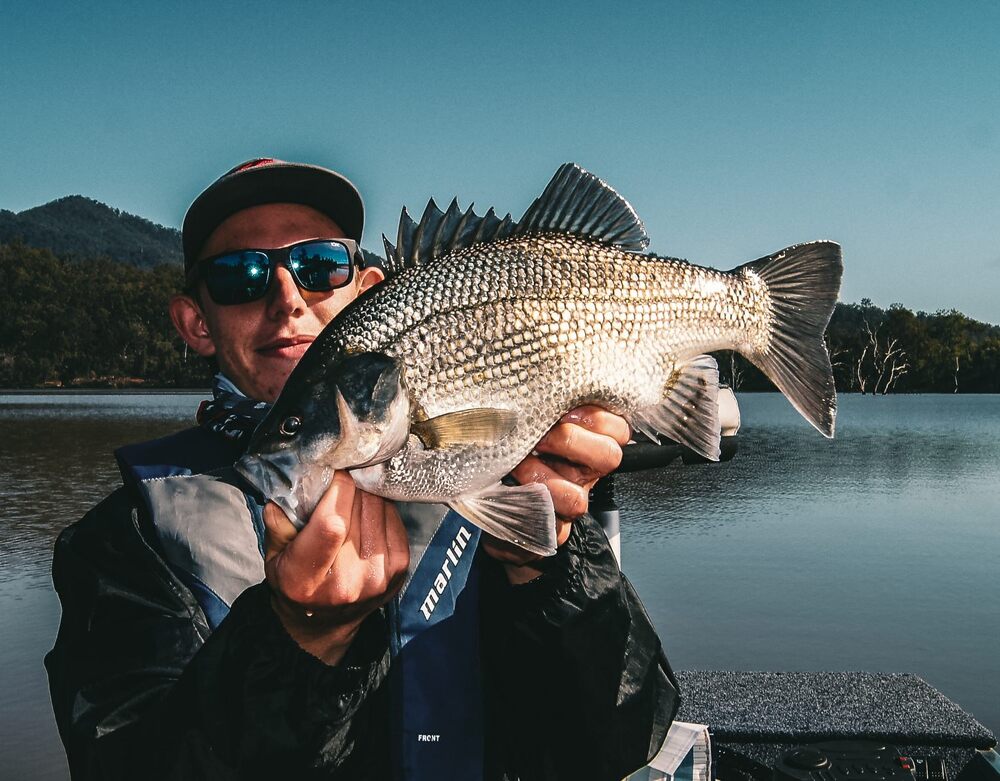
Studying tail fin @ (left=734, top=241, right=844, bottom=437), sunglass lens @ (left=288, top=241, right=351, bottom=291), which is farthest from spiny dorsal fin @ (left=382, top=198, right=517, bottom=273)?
tail fin @ (left=734, top=241, right=844, bottom=437)

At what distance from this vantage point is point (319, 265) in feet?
12.5

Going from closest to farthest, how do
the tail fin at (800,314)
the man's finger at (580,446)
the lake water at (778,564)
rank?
the man's finger at (580,446) → the tail fin at (800,314) → the lake water at (778,564)

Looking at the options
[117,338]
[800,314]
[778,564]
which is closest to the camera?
[800,314]

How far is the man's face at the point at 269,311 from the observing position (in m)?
3.80

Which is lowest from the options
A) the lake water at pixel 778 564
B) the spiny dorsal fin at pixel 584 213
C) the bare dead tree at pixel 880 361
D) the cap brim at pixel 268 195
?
the lake water at pixel 778 564

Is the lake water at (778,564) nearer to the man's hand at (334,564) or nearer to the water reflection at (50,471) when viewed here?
the water reflection at (50,471)

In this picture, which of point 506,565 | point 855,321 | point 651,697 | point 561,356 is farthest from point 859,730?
point 855,321

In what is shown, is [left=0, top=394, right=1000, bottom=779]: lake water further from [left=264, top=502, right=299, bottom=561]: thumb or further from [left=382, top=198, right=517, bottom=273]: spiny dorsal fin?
[left=382, top=198, right=517, bottom=273]: spiny dorsal fin

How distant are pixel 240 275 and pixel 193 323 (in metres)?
0.66

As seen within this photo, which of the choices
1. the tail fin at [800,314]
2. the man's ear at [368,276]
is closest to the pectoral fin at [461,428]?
the tail fin at [800,314]

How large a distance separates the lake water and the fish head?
723 centimetres

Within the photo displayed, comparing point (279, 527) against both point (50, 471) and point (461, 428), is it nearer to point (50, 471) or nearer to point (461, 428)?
point (461, 428)

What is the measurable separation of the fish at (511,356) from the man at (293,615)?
137 mm

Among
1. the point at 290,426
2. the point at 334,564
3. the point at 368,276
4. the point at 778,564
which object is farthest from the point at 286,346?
the point at 778,564
